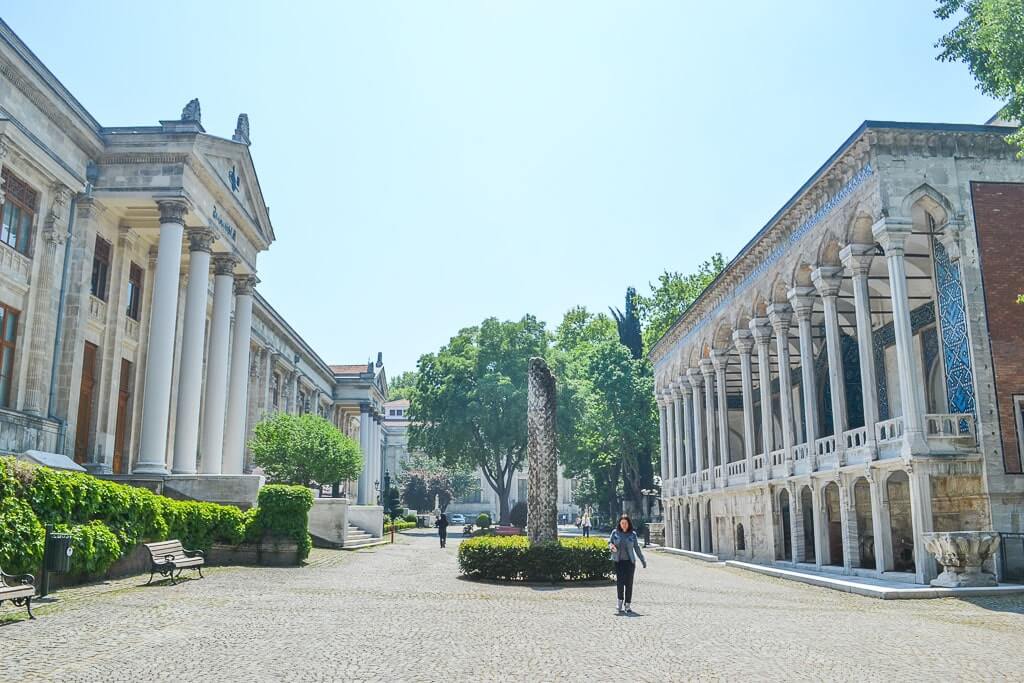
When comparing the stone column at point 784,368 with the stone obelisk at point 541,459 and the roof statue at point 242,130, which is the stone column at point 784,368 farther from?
the roof statue at point 242,130

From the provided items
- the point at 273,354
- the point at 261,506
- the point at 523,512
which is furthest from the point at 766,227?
the point at 523,512

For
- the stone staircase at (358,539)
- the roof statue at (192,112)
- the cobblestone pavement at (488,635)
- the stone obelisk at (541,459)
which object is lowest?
the cobblestone pavement at (488,635)

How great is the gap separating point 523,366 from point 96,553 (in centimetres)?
4102

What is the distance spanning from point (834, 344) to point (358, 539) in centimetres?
1890

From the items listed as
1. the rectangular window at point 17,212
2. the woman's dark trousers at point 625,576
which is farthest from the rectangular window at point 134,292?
the woman's dark trousers at point 625,576

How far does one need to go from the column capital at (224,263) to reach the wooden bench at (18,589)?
18.7 meters

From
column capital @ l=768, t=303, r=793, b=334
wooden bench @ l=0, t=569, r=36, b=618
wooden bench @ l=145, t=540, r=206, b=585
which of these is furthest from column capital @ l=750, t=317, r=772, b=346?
wooden bench @ l=0, t=569, r=36, b=618

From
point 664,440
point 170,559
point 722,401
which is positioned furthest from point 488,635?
point 664,440

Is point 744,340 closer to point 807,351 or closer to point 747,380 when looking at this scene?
point 747,380

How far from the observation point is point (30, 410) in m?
21.7

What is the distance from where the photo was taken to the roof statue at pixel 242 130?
2961 centimetres

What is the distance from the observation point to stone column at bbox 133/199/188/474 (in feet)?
77.2

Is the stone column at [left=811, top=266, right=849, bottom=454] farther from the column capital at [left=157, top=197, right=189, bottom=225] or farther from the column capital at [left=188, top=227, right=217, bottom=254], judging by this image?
the column capital at [left=188, top=227, right=217, bottom=254]

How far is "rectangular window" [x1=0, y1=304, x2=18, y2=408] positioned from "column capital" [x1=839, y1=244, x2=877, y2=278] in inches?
831
